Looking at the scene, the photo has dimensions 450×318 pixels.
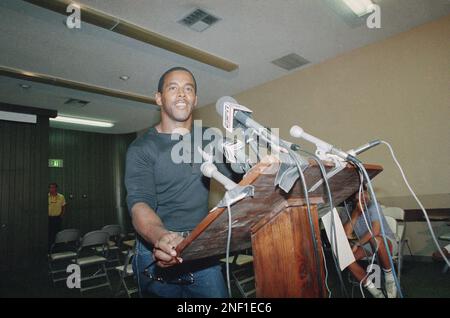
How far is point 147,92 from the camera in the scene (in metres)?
6.41

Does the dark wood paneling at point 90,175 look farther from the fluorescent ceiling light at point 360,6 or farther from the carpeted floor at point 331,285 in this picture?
the fluorescent ceiling light at point 360,6

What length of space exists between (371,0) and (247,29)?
171cm

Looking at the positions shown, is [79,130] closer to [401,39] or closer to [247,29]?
[247,29]

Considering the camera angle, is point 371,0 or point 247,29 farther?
point 247,29

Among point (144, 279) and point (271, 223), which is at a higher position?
point (271, 223)

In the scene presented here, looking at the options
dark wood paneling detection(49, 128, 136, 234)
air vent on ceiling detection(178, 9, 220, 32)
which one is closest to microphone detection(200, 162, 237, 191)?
air vent on ceiling detection(178, 9, 220, 32)

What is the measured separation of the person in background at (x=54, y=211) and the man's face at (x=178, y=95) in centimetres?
784

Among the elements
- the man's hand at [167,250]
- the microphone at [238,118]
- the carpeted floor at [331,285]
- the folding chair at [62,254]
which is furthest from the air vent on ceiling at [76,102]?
the man's hand at [167,250]

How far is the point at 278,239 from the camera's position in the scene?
91cm

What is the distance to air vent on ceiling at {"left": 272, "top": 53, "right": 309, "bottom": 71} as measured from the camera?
509cm

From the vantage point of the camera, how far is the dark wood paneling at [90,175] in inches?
348

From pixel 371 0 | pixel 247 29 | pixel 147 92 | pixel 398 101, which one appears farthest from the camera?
pixel 147 92

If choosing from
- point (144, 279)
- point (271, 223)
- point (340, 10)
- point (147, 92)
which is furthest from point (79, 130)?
point (271, 223)

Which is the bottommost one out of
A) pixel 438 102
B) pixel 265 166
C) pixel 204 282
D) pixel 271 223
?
pixel 204 282
